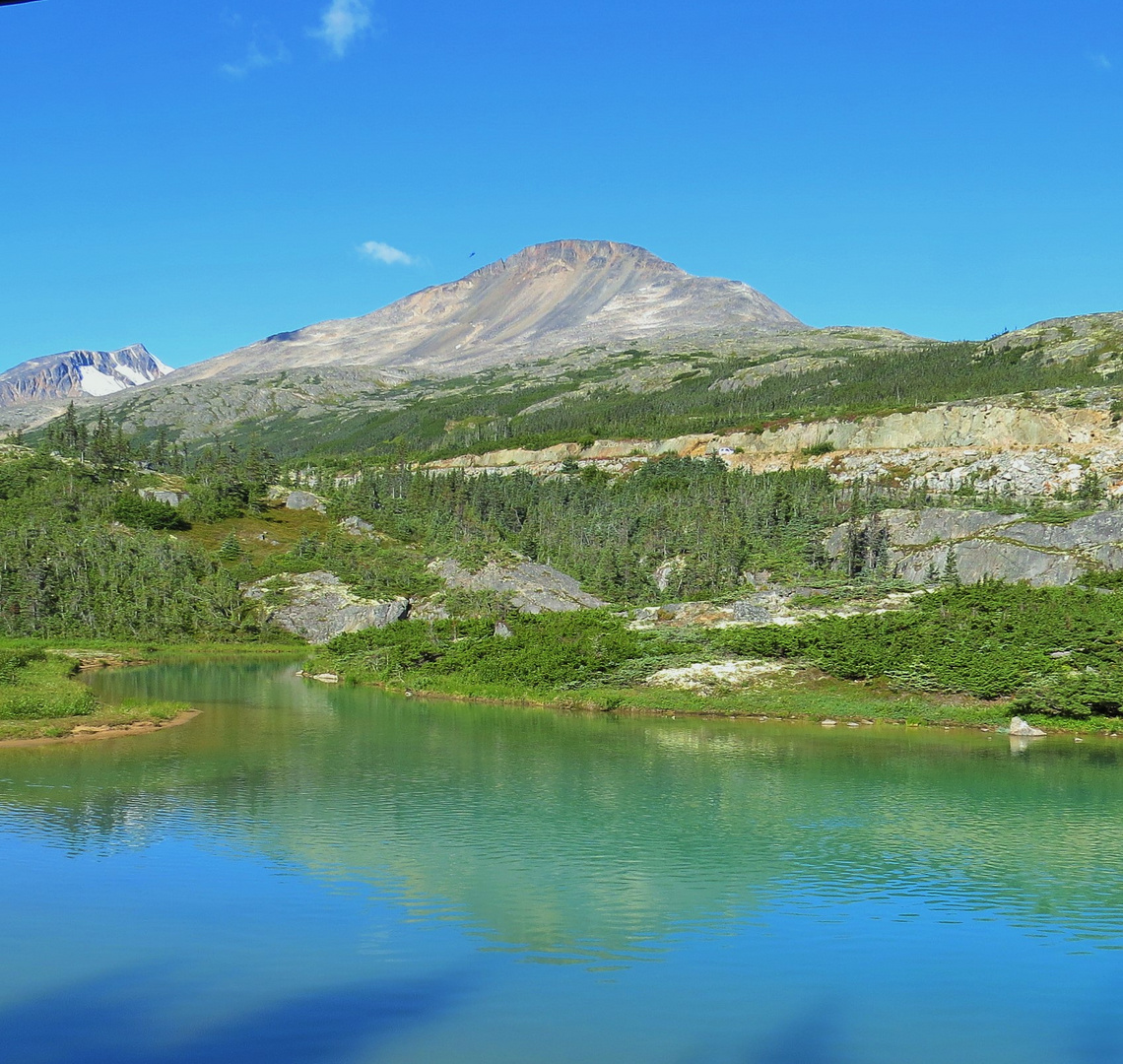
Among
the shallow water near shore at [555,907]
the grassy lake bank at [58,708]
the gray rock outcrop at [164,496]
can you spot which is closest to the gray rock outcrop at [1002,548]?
the shallow water near shore at [555,907]

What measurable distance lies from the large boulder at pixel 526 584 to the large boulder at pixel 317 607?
8530 millimetres

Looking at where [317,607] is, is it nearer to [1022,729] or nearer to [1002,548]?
[1002,548]

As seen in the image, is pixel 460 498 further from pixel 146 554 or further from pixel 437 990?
pixel 437 990

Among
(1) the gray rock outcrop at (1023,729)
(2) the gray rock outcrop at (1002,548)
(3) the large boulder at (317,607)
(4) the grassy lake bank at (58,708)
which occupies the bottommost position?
(1) the gray rock outcrop at (1023,729)

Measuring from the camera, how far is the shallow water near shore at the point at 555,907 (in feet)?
55.0

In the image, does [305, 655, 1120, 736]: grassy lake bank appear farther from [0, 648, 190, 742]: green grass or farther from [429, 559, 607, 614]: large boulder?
[429, 559, 607, 614]: large boulder

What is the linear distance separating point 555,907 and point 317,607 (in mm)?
90324

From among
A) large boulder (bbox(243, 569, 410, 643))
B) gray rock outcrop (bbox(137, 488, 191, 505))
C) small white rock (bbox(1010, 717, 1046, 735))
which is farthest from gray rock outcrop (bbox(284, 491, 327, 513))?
small white rock (bbox(1010, 717, 1046, 735))

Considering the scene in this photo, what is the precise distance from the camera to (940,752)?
152 ft

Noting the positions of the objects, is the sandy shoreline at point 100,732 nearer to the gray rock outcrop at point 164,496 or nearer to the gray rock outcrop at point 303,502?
the gray rock outcrop at point 164,496

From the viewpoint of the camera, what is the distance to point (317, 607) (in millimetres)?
109500

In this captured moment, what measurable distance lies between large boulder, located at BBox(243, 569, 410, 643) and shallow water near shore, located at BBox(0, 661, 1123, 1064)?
6086 cm

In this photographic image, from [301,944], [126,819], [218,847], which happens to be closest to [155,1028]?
[301,944]

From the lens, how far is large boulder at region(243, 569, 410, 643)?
105250mm
